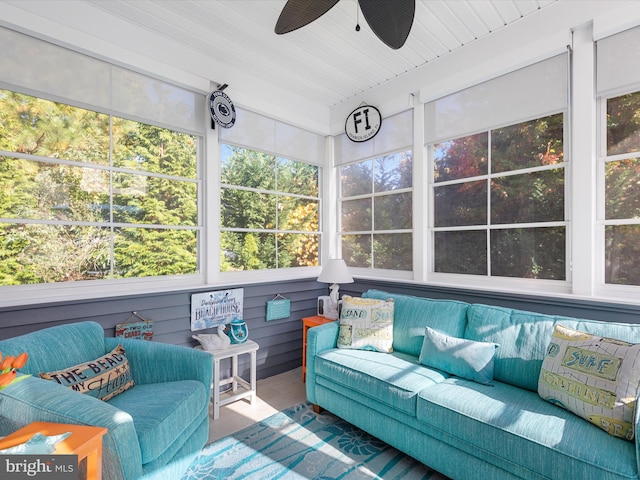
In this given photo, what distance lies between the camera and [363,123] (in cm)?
349

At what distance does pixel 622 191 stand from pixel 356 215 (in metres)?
2.26

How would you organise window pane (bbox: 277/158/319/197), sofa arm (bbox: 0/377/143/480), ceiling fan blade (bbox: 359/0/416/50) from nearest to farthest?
sofa arm (bbox: 0/377/143/480) < ceiling fan blade (bbox: 359/0/416/50) < window pane (bbox: 277/158/319/197)

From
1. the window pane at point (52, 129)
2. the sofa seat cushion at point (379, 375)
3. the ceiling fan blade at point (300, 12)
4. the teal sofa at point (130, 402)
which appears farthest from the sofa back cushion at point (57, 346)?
the ceiling fan blade at point (300, 12)

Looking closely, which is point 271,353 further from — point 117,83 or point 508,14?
point 508,14

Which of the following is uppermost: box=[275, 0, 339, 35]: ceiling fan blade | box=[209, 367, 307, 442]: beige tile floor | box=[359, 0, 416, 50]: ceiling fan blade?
box=[275, 0, 339, 35]: ceiling fan blade

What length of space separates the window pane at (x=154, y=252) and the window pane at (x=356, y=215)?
→ 174cm

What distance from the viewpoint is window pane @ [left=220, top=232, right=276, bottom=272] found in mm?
3086

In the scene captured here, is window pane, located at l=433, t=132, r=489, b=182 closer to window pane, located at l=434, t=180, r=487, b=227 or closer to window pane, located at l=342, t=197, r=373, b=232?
window pane, located at l=434, t=180, r=487, b=227

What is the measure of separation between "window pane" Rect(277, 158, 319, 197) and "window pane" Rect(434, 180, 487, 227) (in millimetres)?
1463

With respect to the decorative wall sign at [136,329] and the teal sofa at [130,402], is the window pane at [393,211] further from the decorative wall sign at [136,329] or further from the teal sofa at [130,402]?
the decorative wall sign at [136,329]

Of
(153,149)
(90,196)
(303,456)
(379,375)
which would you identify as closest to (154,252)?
(90,196)

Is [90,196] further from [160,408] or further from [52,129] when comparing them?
[160,408]

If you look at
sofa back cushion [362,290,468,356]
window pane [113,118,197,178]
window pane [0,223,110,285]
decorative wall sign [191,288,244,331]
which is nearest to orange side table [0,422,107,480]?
window pane [0,223,110,285]

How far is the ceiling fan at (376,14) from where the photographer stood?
1.55 m
